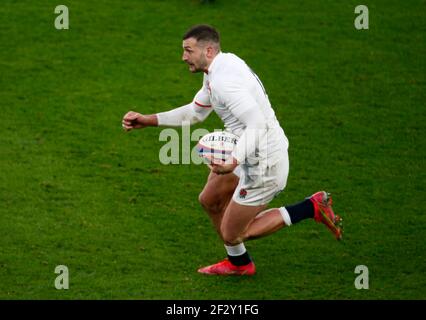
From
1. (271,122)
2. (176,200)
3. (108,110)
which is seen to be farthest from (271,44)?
(271,122)

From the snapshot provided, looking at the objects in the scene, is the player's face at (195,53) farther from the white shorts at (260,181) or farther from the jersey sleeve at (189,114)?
the white shorts at (260,181)

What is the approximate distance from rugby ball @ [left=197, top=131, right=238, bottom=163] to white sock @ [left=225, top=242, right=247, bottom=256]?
A: 104 cm

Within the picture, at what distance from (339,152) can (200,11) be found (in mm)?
4678

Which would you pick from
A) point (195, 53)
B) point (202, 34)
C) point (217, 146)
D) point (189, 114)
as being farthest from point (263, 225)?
point (202, 34)

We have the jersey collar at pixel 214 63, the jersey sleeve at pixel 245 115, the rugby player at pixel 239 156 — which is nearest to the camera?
the jersey sleeve at pixel 245 115

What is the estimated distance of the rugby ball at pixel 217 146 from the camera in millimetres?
8273

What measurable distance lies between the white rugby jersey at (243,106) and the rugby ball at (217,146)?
0.44 feet

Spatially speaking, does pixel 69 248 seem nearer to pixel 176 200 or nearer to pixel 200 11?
pixel 176 200

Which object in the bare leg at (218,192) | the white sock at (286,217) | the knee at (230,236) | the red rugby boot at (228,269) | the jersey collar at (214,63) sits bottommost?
the red rugby boot at (228,269)

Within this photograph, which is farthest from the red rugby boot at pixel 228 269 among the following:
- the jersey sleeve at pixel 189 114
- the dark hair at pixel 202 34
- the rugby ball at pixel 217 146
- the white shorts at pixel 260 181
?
the dark hair at pixel 202 34

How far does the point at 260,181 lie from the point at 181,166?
3172mm

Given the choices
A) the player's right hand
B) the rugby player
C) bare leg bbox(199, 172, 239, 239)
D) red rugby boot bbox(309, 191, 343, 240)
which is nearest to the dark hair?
the rugby player

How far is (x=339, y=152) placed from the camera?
11969 mm

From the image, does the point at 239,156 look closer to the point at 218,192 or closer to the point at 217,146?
the point at 217,146
